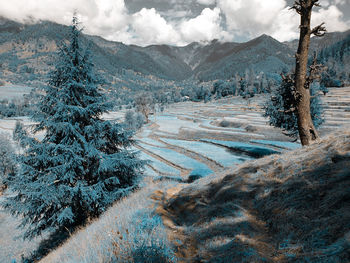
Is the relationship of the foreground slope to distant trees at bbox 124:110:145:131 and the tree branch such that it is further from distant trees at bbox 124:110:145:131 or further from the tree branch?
distant trees at bbox 124:110:145:131

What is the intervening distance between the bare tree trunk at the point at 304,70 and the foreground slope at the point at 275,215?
231 centimetres

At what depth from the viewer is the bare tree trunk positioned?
6.89 metres

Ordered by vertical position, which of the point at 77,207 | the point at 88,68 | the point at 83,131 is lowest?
the point at 77,207

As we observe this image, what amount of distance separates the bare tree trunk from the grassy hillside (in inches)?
92.6

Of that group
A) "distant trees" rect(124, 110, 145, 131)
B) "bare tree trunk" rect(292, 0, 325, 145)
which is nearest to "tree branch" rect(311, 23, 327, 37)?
"bare tree trunk" rect(292, 0, 325, 145)

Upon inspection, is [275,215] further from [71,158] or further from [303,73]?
[71,158]

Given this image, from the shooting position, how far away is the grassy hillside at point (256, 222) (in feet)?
9.67

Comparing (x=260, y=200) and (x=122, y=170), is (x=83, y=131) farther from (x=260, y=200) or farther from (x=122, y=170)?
(x=260, y=200)

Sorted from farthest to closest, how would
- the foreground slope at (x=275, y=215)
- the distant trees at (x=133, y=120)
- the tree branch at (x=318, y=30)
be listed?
the distant trees at (x=133, y=120)
the tree branch at (x=318, y=30)
the foreground slope at (x=275, y=215)

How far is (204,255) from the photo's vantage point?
3.32m

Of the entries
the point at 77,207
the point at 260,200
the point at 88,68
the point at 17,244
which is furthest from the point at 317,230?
the point at 17,244

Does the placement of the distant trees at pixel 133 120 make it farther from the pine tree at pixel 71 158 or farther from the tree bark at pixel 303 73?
the tree bark at pixel 303 73

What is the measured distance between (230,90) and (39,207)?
149m

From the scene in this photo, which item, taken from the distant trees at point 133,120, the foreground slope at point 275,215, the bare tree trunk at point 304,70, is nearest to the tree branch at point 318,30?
the bare tree trunk at point 304,70
